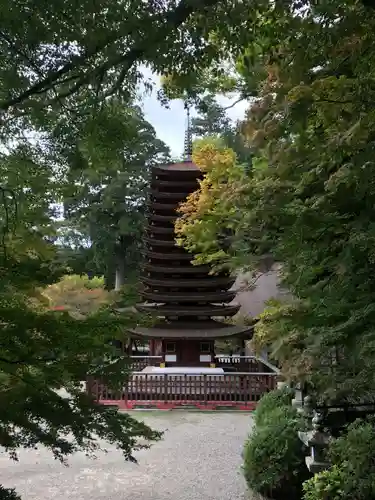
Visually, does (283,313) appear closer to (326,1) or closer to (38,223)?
(38,223)

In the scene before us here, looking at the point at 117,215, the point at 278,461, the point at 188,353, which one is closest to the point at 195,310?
the point at 188,353

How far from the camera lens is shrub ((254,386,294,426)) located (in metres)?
7.47

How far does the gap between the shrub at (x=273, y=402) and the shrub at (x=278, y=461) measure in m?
1.01

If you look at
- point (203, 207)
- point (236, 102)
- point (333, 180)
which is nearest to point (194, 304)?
point (203, 207)

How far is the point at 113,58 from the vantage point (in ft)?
7.25

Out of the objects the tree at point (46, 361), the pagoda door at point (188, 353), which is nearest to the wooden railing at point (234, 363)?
the pagoda door at point (188, 353)

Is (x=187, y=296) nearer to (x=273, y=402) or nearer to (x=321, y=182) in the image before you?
(x=273, y=402)

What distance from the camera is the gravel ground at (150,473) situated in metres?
6.81

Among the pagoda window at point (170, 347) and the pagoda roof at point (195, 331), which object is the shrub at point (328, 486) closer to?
the pagoda roof at point (195, 331)

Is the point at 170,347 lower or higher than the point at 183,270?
lower

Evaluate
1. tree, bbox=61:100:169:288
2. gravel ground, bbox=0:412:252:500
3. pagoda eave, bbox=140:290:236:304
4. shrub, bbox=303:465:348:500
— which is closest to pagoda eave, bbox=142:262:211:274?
pagoda eave, bbox=140:290:236:304

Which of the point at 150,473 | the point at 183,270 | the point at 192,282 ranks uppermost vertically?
the point at 183,270

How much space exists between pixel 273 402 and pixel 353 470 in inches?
168

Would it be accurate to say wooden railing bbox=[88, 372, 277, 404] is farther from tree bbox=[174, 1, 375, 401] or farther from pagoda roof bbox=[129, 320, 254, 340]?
tree bbox=[174, 1, 375, 401]
